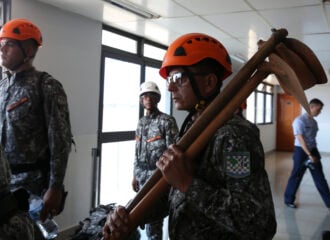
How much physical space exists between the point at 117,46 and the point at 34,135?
9.72 ft

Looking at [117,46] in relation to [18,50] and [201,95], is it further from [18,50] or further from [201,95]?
[201,95]

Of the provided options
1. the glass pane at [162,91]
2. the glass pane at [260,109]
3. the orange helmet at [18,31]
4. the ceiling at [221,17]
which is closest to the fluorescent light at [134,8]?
the ceiling at [221,17]

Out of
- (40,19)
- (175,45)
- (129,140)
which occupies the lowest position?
(129,140)

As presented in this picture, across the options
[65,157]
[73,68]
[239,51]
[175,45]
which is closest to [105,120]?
[73,68]

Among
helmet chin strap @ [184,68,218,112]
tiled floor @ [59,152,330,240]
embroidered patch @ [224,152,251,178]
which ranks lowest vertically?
tiled floor @ [59,152,330,240]

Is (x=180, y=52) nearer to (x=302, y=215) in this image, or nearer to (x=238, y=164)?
(x=238, y=164)

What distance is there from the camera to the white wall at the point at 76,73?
3.59 meters

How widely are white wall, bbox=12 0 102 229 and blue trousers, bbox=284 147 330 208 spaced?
119 inches

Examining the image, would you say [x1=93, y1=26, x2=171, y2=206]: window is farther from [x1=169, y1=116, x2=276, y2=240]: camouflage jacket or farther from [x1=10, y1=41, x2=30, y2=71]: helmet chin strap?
[x1=169, y1=116, x2=276, y2=240]: camouflage jacket

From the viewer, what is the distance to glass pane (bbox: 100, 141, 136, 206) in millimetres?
4723

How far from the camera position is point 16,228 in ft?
3.77

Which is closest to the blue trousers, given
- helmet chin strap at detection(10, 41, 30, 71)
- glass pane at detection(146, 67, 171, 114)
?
glass pane at detection(146, 67, 171, 114)

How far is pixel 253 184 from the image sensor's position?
0.97m

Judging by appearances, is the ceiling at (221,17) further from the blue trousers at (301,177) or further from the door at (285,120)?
the door at (285,120)
